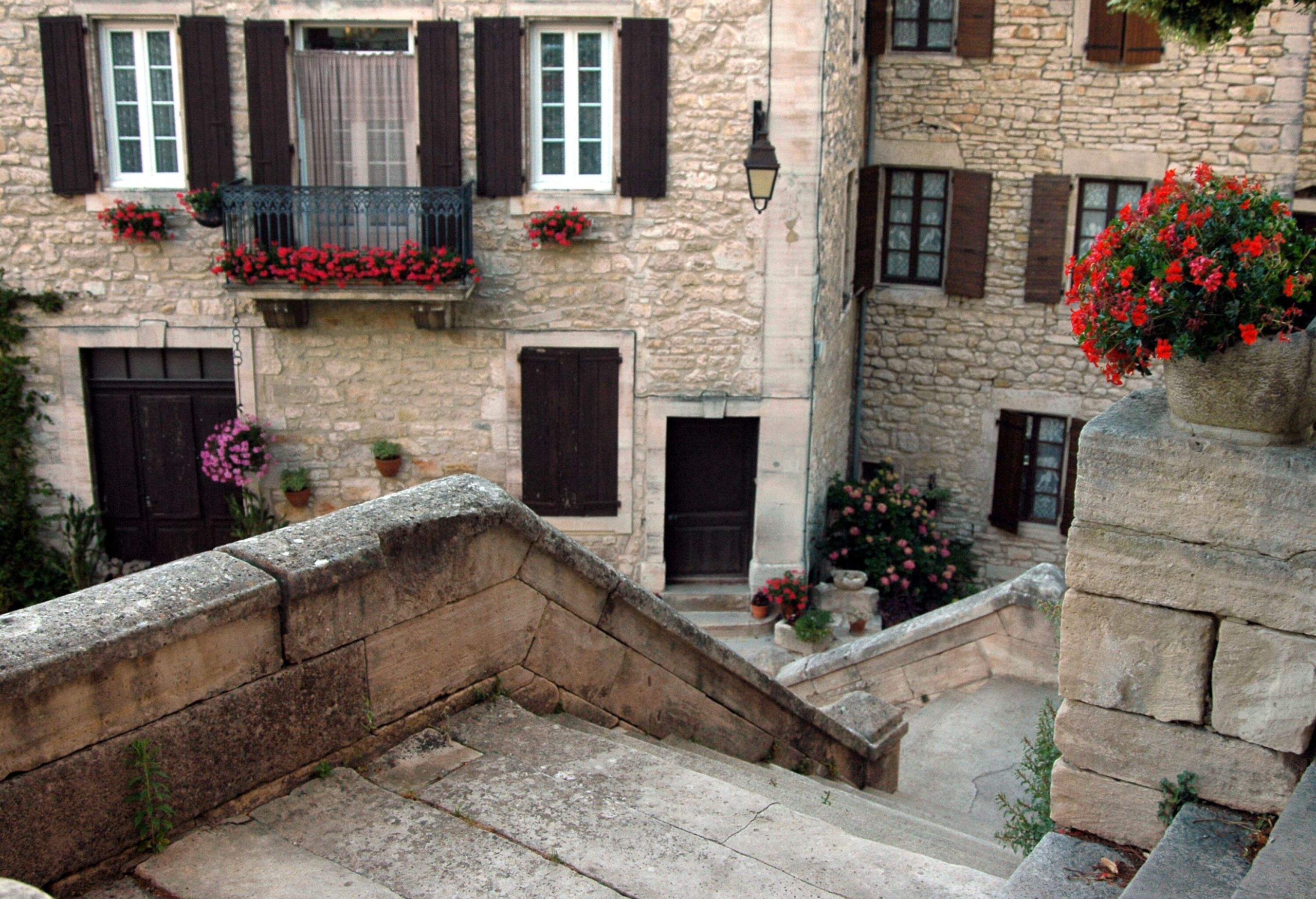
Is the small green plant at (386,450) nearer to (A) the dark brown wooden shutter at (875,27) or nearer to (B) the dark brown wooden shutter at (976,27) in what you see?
(A) the dark brown wooden shutter at (875,27)

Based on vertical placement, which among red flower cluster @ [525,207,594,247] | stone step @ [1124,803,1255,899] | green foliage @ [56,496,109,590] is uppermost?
red flower cluster @ [525,207,594,247]

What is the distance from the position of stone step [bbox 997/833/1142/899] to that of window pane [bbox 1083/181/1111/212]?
32.6ft

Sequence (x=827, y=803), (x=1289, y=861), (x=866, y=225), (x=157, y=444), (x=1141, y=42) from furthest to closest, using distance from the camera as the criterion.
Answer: (x=866, y=225)
(x=1141, y=42)
(x=157, y=444)
(x=827, y=803)
(x=1289, y=861)

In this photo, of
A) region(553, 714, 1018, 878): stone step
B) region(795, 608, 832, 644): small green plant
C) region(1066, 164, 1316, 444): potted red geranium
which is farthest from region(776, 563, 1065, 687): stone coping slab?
region(1066, 164, 1316, 444): potted red geranium

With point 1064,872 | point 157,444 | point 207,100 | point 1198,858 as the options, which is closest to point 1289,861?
point 1198,858

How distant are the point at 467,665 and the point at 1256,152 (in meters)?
10.3

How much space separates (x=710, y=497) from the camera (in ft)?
37.4

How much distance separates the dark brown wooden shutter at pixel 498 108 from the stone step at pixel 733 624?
390 centimetres

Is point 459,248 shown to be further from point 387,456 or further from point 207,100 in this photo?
point 207,100

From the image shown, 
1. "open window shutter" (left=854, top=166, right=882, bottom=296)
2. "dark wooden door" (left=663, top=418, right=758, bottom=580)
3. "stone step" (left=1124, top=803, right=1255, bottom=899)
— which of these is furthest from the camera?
"open window shutter" (left=854, top=166, right=882, bottom=296)

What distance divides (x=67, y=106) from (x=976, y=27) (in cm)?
809

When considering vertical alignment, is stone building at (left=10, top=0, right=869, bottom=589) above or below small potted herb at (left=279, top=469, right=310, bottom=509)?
above

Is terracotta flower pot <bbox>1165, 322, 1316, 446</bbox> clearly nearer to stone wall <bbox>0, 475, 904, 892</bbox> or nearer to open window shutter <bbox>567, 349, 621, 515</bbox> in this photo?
stone wall <bbox>0, 475, 904, 892</bbox>

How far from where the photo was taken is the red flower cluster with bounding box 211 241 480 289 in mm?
10195
